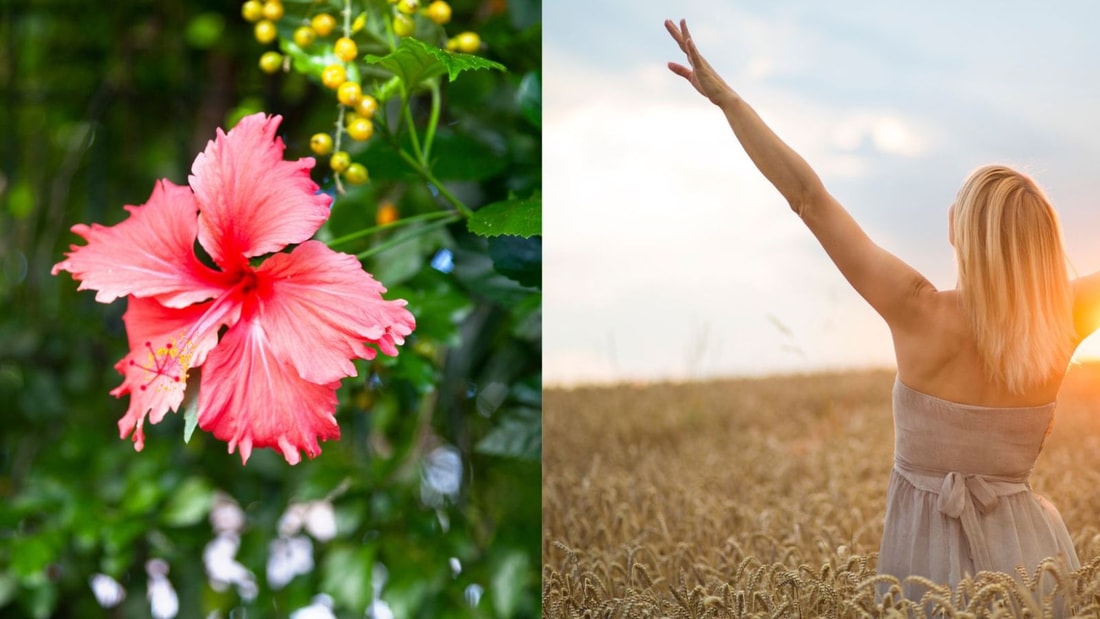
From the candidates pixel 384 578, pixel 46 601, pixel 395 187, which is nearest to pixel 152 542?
pixel 46 601

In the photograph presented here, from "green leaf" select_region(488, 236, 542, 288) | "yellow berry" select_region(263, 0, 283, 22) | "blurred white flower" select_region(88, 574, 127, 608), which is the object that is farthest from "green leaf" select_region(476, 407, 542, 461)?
"blurred white flower" select_region(88, 574, 127, 608)

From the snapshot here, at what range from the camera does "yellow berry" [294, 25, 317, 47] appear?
0.67 m

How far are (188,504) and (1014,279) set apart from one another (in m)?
0.81

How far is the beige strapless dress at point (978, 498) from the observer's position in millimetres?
532

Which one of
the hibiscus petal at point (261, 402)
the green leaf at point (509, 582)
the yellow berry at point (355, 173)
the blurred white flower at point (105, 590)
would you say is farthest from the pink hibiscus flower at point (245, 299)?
the blurred white flower at point (105, 590)

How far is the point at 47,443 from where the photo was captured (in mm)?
1156

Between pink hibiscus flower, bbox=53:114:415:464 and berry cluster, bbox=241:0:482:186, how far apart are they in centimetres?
8

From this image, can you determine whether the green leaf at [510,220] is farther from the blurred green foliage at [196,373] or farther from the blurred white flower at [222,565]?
the blurred white flower at [222,565]

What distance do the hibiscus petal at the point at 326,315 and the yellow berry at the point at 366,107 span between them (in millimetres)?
116

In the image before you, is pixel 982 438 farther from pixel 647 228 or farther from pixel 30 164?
pixel 30 164

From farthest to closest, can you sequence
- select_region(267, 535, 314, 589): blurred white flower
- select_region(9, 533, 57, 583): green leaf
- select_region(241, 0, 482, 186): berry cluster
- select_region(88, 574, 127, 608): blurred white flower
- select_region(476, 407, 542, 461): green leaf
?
select_region(88, 574, 127, 608): blurred white flower, select_region(267, 535, 314, 589): blurred white flower, select_region(9, 533, 57, 583): green leaf, select_region(476, 407, 542, 461): green leaf, select_region(241, 0, 482, 186): berry cluster

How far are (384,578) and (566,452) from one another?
305 millimetres

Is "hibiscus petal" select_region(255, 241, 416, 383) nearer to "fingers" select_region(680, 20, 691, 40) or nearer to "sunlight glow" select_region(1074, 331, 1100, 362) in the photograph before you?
"fingers" select_region(680, 20, 691, 40)

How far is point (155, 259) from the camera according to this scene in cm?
59
